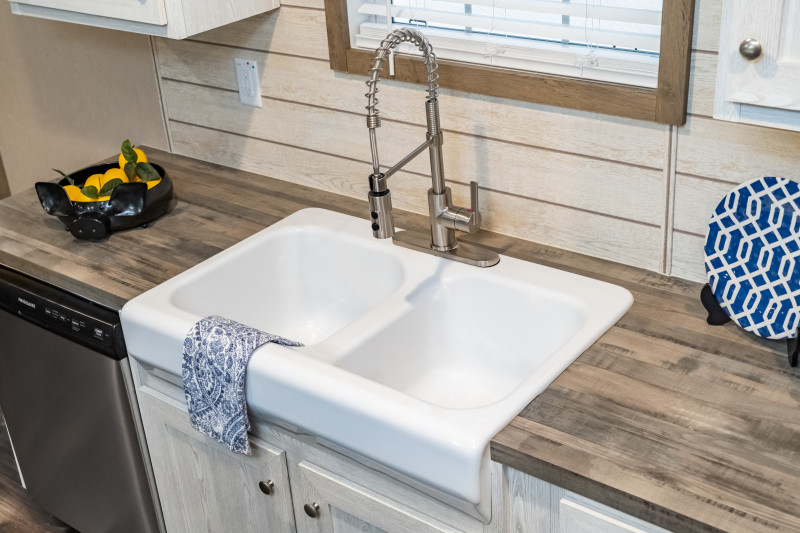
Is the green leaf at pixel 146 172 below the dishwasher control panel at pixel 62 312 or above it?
above

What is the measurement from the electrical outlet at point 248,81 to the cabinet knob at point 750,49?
1347 millimetres

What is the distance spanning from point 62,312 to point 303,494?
2.12ft

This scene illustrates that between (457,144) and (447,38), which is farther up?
(447,38)

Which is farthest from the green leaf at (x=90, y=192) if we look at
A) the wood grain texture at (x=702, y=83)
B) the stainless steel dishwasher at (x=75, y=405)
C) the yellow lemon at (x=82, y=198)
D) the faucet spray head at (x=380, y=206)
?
the wood grain texture at (x=702, y=83)

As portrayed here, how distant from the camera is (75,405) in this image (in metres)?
2.03

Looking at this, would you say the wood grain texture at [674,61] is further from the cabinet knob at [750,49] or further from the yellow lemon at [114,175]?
the yellow lemon at [114,175]

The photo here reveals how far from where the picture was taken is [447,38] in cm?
193

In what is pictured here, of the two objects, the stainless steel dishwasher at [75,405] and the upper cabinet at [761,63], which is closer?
the upper cabinet at [761,63]

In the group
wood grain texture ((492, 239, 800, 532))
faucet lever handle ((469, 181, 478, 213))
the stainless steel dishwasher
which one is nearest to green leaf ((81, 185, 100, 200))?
the stainless steel dishwasher

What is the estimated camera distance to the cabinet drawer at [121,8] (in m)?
1.93

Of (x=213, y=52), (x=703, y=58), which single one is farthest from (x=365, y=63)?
→ (x=703, y=58)

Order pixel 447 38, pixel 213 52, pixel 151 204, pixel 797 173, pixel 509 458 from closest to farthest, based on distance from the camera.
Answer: pixel 509 458 < pixel 797 173 < pixel 447 38 < pixel 151 204 < pixel 213 52

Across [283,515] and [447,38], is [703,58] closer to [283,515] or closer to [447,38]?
[447,38]

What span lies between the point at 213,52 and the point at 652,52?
1.14 m
